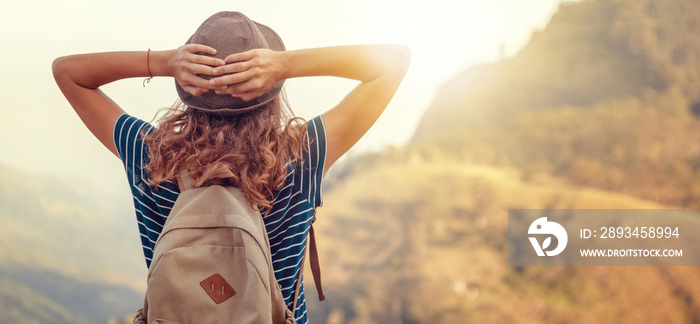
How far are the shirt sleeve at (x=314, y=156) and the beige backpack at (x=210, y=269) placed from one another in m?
0.12

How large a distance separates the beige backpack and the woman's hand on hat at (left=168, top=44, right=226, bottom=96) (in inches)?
4.9

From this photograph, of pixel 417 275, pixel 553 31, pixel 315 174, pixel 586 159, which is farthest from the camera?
pixel 553 31

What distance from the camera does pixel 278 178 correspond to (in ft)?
2.04

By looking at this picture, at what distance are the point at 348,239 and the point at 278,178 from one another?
913 centimetres

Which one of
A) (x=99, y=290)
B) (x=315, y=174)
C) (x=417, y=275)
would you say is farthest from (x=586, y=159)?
(x=315, y=174)

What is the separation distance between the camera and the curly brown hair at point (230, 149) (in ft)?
1.95

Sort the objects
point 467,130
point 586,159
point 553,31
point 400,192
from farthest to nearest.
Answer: point 553,31, point 467,130, point 586,159, point 400,192

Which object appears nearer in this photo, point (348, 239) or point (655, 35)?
point (348, 239)

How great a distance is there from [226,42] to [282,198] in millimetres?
186

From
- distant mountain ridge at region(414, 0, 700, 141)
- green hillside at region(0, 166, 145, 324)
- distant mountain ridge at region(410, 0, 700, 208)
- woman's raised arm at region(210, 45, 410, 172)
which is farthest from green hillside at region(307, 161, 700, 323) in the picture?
woman's raised arm at region(210, 45, 410, 172)

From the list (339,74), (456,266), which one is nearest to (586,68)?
(456,266)

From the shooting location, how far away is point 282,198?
662 millimetres

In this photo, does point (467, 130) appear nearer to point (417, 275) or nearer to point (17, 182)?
point (417, 275)

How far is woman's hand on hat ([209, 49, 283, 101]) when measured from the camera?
0.61 m
